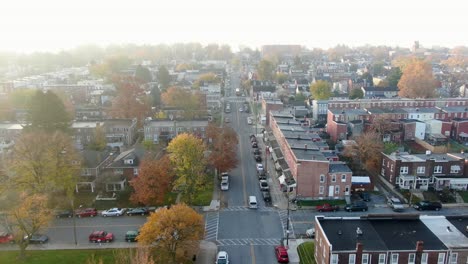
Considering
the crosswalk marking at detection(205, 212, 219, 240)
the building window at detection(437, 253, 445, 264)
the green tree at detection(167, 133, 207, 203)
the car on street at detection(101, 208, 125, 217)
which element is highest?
the green tree at detection(167, 133, 207, 203)

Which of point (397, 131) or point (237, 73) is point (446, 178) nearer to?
point (397, 131)

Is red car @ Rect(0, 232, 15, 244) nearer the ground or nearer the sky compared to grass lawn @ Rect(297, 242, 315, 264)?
nearer the sky

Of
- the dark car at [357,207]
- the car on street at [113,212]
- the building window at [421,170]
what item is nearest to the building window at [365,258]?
the dark car at [357,207]

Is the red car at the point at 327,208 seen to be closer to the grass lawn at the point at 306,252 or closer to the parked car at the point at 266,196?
the parked car at the point at 266,196

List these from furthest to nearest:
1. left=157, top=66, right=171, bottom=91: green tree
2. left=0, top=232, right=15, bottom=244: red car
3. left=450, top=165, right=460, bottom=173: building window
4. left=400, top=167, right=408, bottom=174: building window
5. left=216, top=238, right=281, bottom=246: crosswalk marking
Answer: left=157, top=66, right=171, bottom=91: green tree → left=450, top=165, right=460, bottom=173: building window → left=400, top=167, right=408, bottom=174: building window → left=0, top=232, right=15, bottom=244: red car → left=216, top=238, right=281, bottom=246: crosswalk marking

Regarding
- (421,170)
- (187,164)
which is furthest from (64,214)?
(421,170)

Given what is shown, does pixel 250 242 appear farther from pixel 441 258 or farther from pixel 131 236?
pixel 441 258

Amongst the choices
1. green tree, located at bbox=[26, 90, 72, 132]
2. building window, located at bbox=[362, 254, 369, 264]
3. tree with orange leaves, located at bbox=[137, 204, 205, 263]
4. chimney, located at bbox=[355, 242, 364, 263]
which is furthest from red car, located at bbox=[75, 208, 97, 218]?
building window, located at bbox=[362, 254, 369, 264]

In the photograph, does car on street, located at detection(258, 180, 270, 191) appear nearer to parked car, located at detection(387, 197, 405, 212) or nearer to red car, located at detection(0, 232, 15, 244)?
parked car, located at detection(387, 197, 405, 212)
